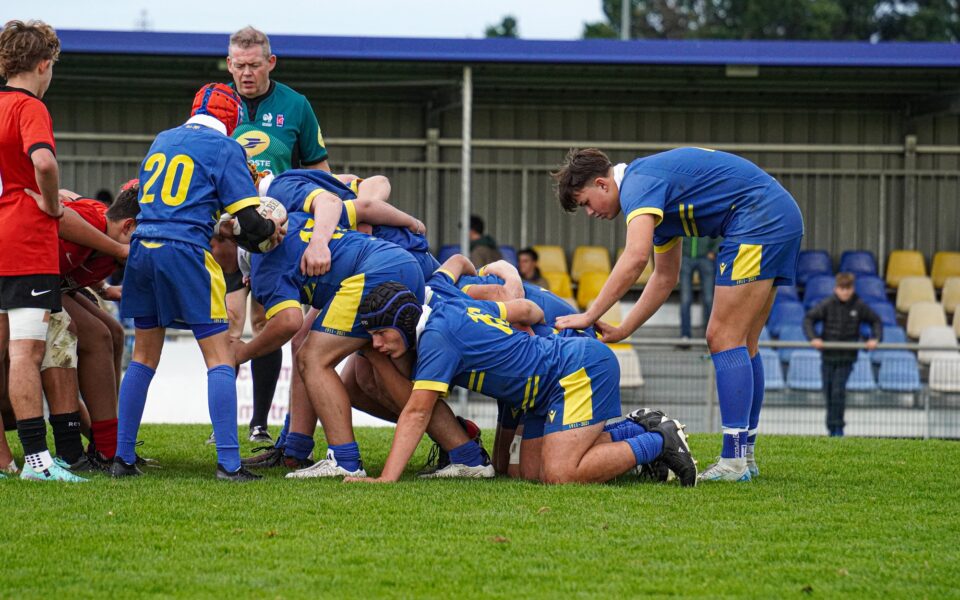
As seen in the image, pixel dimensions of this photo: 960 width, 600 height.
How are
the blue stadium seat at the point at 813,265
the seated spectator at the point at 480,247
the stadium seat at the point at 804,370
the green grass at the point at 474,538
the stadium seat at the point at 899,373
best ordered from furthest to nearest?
the blue stadium seat at the point at 813,265, the seated spectator at the point at 480,247, the stadium seat at the point at 804,370, the stadium seat at the point at 899,373, the green grass at the point at 474,538

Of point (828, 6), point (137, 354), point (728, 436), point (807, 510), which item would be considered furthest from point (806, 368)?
point (828, 6)

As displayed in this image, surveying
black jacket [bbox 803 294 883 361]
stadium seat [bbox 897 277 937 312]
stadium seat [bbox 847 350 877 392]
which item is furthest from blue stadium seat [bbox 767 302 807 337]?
stadium seat [bbox 847 350 877 392]

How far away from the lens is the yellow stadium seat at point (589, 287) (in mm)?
15133

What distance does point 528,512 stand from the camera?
17.1ft

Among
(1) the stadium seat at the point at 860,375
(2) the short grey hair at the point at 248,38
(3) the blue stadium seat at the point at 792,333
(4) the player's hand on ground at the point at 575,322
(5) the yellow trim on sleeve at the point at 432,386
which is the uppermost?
(2) the short grey hair at the point at 248,38

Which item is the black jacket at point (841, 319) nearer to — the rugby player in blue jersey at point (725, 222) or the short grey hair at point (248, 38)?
the rugby player in blue jersey at point (725, 222)

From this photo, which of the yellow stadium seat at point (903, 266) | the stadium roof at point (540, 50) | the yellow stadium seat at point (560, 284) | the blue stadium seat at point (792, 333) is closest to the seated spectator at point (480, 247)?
the yellow stadium seat at point (560, 284)

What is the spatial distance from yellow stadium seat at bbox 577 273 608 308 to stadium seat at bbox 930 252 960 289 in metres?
4.36

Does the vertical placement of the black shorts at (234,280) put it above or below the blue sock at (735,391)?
above

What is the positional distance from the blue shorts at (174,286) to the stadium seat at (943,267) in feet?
40.6

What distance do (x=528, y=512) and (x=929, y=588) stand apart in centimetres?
169

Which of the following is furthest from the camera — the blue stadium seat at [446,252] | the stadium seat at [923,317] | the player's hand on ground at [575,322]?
the blue stadium seat at [446,252]

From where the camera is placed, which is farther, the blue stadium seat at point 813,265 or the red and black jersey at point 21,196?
the blue stadium seat at point 813,265

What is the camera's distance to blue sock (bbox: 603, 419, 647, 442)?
6254mm
